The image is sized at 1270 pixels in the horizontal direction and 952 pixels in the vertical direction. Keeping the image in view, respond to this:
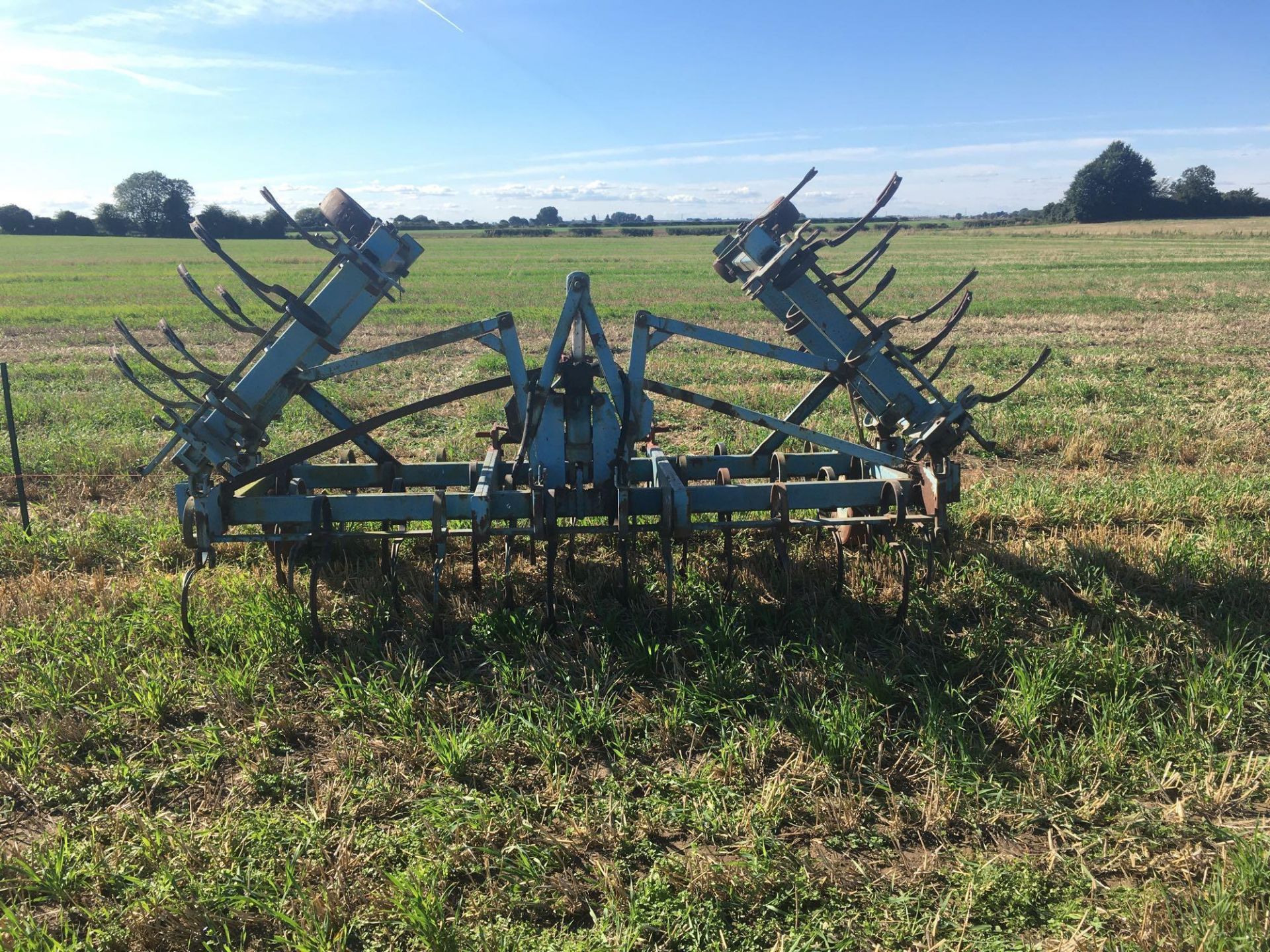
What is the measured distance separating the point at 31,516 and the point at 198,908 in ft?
16.4

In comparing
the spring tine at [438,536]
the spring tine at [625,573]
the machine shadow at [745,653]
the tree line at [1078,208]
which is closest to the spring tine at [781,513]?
the machine shadow at [745,653]

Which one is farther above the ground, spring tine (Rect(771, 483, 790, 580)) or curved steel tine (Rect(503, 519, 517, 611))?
spring tine (Rect(771, 483, 790, 580))

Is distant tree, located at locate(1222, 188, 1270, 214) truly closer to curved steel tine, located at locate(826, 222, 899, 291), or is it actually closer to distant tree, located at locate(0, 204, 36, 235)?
curved steel tine, located at locate(826, 222, 899, 291)

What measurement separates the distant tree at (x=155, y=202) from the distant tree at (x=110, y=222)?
3.45 ft

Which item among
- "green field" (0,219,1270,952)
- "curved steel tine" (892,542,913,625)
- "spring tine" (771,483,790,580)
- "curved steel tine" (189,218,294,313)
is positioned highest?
"curved steel tine" (189,218,294,313)

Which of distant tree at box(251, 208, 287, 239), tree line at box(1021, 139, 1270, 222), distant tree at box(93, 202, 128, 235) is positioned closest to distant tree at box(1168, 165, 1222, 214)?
tree line at box(1021, 139, 1270, 222)

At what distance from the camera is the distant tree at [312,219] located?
4672mm

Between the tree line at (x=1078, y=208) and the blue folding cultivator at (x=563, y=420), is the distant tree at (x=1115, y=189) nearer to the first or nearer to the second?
the tree line at (x=1078, y=208)

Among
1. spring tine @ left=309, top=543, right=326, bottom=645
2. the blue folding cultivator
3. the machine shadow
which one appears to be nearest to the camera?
the machine shadow

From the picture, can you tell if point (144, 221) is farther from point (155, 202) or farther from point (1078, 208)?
point (1078, 208)

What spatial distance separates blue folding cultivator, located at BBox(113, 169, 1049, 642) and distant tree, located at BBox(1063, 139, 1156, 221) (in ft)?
311

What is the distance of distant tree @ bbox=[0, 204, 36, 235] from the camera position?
79125 mm

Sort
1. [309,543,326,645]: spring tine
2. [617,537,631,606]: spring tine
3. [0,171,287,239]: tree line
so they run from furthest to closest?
[0,171,287,239]: tree line, [617,537,631,606]: spring tine, [309,543,326,645]: spring tine

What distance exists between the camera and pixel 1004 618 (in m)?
4.51
